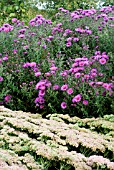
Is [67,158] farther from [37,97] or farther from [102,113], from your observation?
[37,97]

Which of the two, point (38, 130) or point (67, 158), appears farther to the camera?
point (38, 130)

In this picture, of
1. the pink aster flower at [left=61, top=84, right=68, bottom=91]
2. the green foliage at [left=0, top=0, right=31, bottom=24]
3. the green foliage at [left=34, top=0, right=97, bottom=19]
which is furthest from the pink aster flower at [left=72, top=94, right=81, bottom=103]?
the green foliage at [left=34, top=0, right=97, bottom=19]

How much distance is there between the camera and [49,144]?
127 inches

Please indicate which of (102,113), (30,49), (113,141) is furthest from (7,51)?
(113,141)

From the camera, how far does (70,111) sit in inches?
183

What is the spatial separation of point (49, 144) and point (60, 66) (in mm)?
1994

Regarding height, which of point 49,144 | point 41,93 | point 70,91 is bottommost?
point 41,93

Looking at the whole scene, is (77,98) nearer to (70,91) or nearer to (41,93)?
(70,91)

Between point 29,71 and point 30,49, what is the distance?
0.39 meters

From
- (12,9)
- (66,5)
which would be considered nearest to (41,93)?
(12,9)

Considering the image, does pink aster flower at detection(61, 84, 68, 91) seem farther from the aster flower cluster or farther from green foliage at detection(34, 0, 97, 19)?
green foliage at detection(34, 0, 97, 19)

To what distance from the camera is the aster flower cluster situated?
2.96 metres

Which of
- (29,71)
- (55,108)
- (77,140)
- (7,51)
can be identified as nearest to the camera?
(77,140)

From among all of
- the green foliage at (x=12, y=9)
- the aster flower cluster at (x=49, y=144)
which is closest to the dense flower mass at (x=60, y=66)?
the aster flower cluster at (x=49, y=144)
